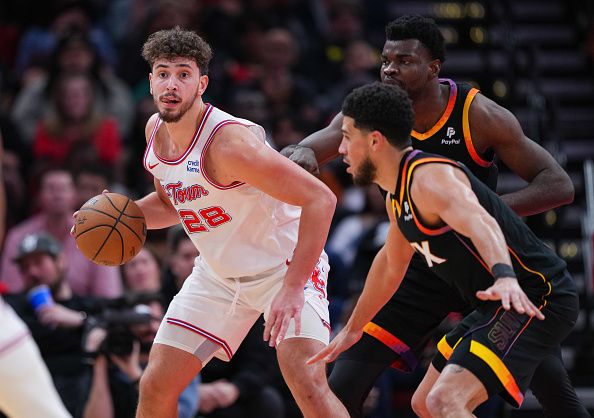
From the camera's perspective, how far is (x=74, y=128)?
9875 millimetres

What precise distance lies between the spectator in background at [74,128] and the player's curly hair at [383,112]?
17.2 ft

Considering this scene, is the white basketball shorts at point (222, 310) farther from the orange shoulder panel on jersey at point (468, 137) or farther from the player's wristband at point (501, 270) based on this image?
the player's wristband at point (501, 270)

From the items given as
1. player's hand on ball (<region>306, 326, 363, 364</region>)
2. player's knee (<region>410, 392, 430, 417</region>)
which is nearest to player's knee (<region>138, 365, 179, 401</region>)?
player's hand on ball (<region>306, 326, 363, 364</region>)

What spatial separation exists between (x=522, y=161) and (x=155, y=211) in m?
1.99

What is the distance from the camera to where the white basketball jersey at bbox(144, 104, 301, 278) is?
5293 mm

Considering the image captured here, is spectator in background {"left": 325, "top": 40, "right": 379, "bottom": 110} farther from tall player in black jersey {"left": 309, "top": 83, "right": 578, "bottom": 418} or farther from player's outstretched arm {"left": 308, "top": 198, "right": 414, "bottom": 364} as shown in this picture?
tall player in black jersey {"left": 309, "top": 83, "right": 578, "bottom": 418}

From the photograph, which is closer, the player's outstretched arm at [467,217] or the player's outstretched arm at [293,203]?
the player's outstretched arm at [467,217]

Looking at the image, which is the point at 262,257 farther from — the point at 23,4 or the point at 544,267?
A: the point at 23,4

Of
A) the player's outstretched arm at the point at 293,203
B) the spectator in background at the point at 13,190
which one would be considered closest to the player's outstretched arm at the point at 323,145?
the player's outstretched arm at the point at 293,203

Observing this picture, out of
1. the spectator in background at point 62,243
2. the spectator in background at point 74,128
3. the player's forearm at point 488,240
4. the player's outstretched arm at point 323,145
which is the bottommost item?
the spectator in background at point 62,243

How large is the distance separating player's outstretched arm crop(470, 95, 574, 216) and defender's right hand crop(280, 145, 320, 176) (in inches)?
33.5

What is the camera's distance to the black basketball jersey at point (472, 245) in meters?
4.63

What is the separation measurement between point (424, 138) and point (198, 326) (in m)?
1.55

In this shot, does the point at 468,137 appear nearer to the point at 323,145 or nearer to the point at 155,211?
the point at 323,145
